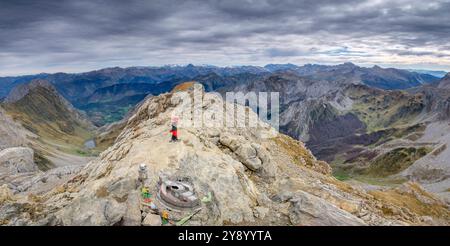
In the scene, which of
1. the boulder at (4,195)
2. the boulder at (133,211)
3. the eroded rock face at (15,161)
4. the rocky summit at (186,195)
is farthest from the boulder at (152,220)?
the eroded rock face at (15,161)

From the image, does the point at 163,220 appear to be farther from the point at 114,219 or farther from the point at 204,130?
the point at 204,130

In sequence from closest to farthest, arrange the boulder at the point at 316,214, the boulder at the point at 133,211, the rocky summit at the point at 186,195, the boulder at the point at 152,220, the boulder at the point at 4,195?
1. the boulder at the point at 152,220
2. the boulder at the point at 133,211
3. the rocky summit at the point at 186,195
4. the boulder at the point at 316,214
5. the boulder at the point at 4,195

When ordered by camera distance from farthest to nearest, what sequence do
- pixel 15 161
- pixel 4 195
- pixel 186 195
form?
pixel 15 161 < pixel 4 195 < pixel 186 195

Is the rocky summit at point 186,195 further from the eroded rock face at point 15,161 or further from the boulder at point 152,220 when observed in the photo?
the eroded rock face at point 15,161

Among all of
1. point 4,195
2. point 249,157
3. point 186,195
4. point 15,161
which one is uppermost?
point 249,157

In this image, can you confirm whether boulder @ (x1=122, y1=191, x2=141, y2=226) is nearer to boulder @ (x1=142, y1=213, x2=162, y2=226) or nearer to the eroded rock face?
boulder @ (x1=142, y1=213, x2=162, y2=226)

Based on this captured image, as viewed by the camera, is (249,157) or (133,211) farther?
(249,157)

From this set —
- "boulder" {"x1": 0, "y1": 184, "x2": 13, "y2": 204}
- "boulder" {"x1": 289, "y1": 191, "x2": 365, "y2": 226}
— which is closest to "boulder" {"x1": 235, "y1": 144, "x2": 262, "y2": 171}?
"boulder" {"x1": 289, "y1": 191, "x2": 365, "y2": 226}

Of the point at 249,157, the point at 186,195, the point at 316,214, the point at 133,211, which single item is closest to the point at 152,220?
the point at 133,211

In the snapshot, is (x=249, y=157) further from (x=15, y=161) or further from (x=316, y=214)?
(x=15, y=161)
